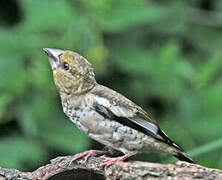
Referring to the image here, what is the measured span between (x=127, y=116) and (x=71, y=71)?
55 centimetres

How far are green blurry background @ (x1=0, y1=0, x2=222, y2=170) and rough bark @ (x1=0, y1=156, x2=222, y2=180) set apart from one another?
5.48 ft

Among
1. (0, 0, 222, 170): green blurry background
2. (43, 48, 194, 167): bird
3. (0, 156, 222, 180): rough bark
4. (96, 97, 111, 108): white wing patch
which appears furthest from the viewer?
(0, 0, 222, 170): green blurry background

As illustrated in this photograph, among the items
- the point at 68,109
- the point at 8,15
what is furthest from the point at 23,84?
the point at 68,109

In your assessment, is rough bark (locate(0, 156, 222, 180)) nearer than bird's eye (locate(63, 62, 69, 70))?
Yes

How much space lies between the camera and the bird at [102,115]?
5113 mm

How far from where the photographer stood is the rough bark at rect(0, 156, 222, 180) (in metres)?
4.37

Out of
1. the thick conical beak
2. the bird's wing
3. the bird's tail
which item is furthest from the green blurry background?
the thick conical beak

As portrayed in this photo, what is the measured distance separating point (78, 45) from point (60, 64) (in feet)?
6.73

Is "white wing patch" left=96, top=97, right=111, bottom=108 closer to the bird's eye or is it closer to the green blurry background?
the bird's eye

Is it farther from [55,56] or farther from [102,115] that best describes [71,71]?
[102,115]

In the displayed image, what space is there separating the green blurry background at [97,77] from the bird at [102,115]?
4.42 ft

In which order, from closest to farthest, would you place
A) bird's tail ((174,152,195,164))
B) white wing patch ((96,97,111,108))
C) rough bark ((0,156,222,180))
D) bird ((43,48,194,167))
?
rough bark ((0,156,222,180)) → bird ((43,48,194,167)) → white wing patch ((96,97,111,108)) → bird's tail ((174,152,195,164))

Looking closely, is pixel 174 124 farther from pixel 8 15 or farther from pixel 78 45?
pixel 8 15

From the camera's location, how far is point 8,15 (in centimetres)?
845
